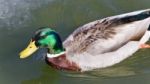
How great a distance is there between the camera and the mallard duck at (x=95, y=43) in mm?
6078

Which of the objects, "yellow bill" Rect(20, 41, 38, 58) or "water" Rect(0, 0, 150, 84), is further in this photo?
"water" Rect(0, 0, 150, 84)

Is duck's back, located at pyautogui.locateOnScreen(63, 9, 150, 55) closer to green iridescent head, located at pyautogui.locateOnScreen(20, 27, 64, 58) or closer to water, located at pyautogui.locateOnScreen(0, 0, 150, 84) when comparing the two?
green iridescent head, located at pyautogui.locateOnScreen(20, 27, 64, 58)

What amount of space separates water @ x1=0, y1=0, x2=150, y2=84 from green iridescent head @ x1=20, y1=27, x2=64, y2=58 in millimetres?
324

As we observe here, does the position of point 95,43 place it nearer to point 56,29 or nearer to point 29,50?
point 29,50

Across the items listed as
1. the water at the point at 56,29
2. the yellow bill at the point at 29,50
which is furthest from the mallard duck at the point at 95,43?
the water at the point at 56,29

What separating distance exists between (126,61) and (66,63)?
2.79 feet

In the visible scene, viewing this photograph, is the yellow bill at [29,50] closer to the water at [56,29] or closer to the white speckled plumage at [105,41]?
A: the water at [56,29]

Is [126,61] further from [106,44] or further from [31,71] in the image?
[31,71]

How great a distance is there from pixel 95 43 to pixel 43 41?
0.68 meters

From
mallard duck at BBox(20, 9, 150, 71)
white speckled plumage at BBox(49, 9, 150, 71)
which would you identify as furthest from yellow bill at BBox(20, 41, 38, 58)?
white speckled plumage at BBox(49, 9, 150, 71)

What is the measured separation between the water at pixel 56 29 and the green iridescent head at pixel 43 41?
1.06 ft

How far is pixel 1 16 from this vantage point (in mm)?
7242

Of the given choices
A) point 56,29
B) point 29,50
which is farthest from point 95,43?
point 56,29

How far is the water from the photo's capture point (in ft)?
20.2
